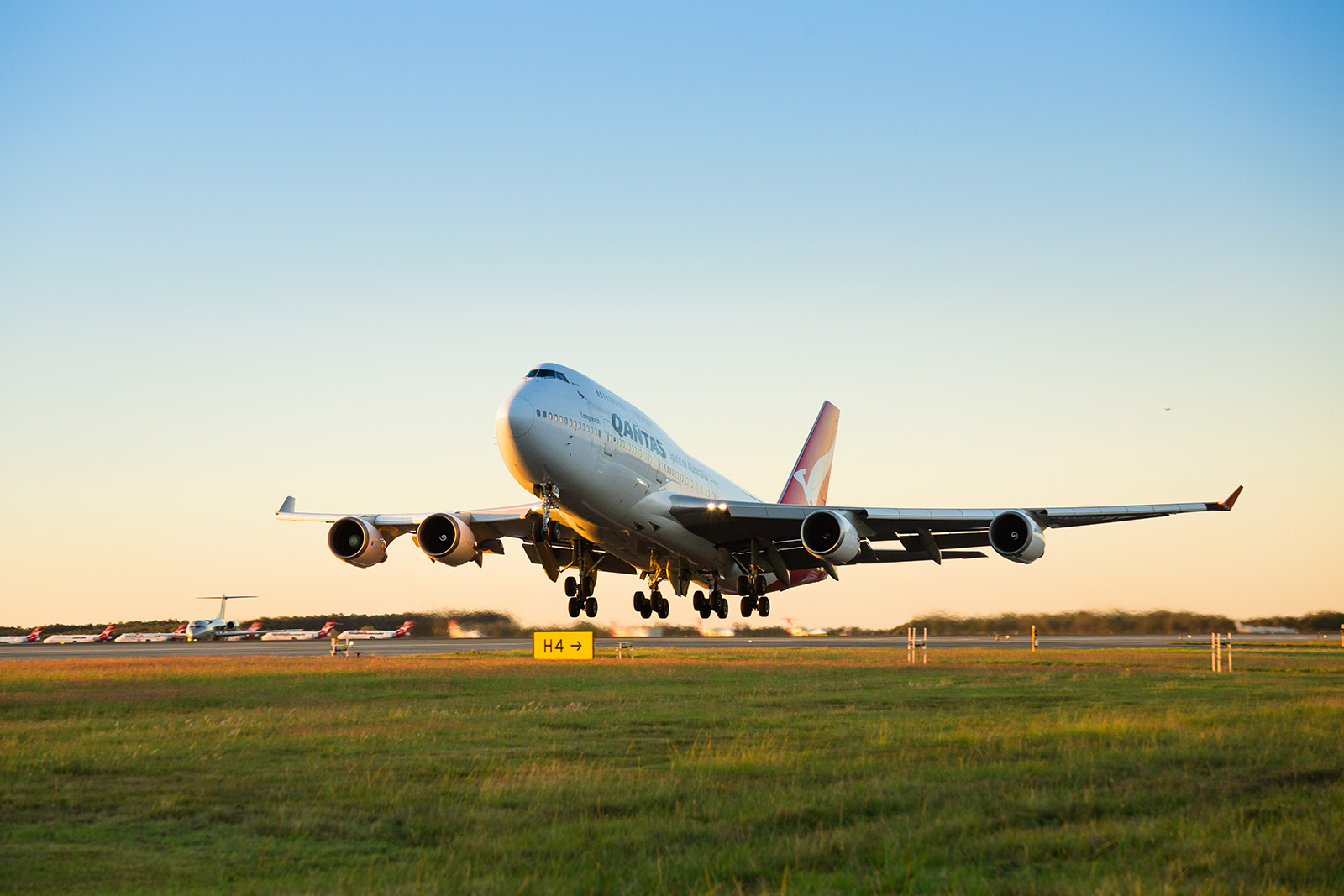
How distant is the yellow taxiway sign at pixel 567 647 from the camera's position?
58031 mm

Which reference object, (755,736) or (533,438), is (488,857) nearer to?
(755,736)

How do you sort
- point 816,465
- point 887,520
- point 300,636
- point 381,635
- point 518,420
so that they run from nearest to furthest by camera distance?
point 518,420 < point 887,520 < point 816,465 < point 381,635 < point 300,636

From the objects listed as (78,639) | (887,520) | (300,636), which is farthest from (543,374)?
(78,639)

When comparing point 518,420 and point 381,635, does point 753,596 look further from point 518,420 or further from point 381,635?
point 381,635

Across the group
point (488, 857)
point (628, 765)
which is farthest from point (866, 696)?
point (488, 857)

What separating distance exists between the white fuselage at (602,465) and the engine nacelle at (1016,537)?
935 centimetres

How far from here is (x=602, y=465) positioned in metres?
28.5

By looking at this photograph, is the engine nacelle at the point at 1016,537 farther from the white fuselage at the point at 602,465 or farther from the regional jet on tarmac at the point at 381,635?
the regional jet on tarmac at the point at 381,635

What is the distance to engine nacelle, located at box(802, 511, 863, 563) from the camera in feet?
100

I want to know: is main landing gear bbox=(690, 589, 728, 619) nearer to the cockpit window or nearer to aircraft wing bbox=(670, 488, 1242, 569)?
aircraft wing bbox=(670, 488, 1242, 569)

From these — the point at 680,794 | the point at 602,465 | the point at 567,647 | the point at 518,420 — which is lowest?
the point at 567,647

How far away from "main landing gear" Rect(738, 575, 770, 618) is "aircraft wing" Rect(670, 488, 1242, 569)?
1.87 meters

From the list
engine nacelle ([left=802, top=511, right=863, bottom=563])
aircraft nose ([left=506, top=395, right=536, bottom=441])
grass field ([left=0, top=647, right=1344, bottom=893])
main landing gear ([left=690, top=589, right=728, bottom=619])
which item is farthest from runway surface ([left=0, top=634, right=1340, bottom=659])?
aircraft nose ([left=506, top=395, right=536, bottom=441])

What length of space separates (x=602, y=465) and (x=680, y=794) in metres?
13.9
